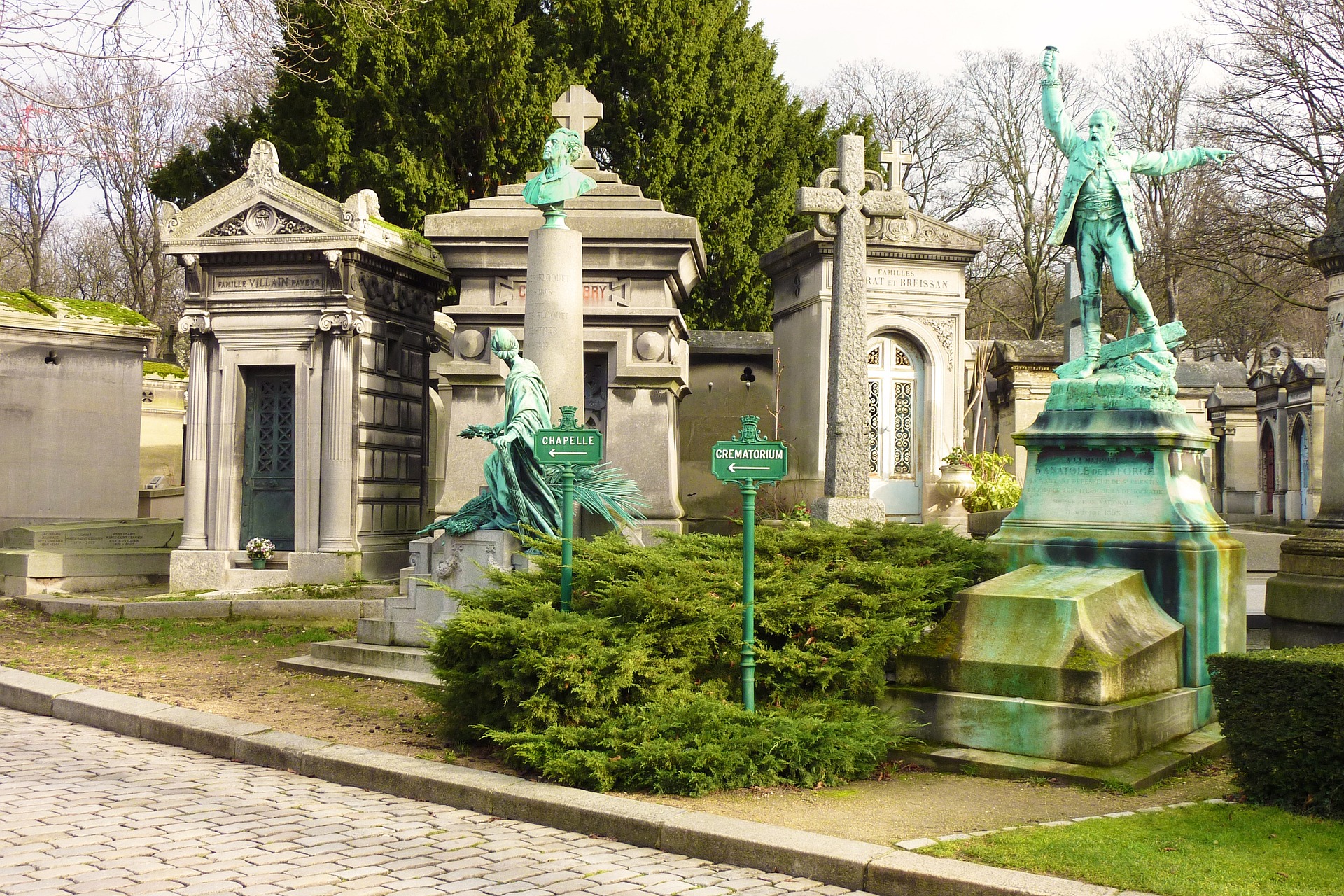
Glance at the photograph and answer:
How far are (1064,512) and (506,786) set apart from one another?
3.94m

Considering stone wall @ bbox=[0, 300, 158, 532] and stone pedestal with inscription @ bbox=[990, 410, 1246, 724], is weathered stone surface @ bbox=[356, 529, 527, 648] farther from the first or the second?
stone wall @ bbox=[0, 300, 158, 532]

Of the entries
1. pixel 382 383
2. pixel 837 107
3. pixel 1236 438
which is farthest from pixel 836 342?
pixel 837 107

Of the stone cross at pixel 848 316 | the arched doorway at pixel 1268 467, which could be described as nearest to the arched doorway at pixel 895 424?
the stone cross at pixel 848 316

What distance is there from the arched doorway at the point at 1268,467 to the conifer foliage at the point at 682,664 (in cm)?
2163

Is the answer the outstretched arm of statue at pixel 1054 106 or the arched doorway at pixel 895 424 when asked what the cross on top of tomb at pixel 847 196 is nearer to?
the arched doorway at pixel 895 424

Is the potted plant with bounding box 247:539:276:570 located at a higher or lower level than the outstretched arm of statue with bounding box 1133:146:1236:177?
lower

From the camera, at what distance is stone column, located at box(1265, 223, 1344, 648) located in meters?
8.43

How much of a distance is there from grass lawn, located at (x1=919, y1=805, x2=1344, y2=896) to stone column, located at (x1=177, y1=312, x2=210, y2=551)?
10.8 m

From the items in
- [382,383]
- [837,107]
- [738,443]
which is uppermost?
[837,107]

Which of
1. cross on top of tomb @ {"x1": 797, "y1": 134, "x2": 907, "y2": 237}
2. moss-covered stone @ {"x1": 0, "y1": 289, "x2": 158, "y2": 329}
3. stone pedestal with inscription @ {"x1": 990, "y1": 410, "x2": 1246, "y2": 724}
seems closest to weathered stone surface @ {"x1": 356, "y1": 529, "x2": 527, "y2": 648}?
stone pedestal with inscription @ {"x1": 990, "y1": 410, "x2": 1246, "y2": 724}

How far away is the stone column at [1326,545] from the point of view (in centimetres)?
843

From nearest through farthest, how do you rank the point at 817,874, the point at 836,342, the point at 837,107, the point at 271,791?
the point at 817,874, the point at 271,791, the point at 836,342, the point at 837,107

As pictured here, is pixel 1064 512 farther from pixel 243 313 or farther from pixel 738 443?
pixel 243 313

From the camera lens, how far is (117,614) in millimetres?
11758
